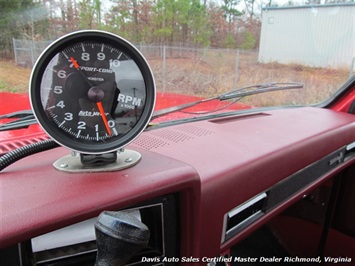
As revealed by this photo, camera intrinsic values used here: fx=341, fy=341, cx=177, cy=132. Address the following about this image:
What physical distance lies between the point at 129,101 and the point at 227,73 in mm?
1211

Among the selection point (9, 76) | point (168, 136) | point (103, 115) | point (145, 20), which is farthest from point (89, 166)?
point (145, 20)

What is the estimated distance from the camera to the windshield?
1.38 meters

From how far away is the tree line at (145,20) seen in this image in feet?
4.47

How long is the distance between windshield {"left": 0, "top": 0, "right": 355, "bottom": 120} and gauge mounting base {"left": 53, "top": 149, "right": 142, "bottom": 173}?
19.5 inches

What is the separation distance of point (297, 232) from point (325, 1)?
5.51 feet

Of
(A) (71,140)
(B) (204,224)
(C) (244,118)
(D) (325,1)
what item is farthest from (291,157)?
(D) (325,1)

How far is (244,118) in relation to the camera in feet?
6.35

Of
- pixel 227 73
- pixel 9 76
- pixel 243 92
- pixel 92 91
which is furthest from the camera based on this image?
pixel 227 73

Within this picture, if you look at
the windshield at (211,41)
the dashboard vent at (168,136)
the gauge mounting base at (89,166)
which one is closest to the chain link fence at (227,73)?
the windshield at (211,41)

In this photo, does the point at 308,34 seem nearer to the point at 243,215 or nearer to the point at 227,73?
the point at 227,73

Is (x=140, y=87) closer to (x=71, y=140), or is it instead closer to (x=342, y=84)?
(x=71, y=140)

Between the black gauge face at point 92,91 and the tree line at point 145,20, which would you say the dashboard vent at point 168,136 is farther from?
the tree line at point 145,20

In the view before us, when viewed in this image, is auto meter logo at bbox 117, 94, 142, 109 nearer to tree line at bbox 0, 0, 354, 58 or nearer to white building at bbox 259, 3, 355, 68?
tree line at bbox 0, 0, 354, 58

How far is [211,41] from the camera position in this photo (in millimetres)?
2094
